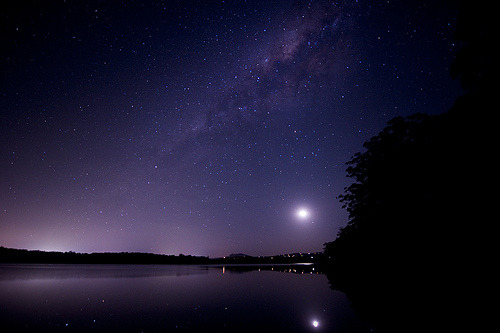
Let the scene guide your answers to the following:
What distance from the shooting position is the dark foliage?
631 cm

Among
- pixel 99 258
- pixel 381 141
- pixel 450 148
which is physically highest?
pixel 381 141

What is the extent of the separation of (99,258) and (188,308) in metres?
134

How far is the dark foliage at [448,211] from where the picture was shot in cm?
631

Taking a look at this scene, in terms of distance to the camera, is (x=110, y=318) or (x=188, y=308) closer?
(x=110, y=318)

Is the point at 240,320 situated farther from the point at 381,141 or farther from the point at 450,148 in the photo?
the point at 381,141

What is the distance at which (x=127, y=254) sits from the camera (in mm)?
127250

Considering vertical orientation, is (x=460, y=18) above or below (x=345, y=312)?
above

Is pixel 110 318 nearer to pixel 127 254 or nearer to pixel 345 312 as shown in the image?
pixel 345 312

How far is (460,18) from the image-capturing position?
22.7 feet

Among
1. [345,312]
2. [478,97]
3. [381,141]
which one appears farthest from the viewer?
[381,141]

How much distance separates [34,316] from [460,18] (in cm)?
1717

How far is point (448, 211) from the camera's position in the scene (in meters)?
8.22

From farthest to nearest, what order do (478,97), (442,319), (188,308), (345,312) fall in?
(188,308)
(345,312)
(442,319)
(478,97)

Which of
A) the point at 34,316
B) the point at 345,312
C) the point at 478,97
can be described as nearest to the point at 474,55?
the point at 478,97
